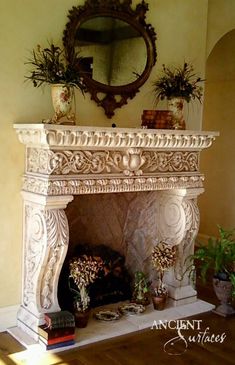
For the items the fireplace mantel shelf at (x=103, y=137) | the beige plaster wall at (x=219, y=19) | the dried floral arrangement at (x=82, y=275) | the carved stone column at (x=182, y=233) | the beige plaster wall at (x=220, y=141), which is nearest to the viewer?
the fireplace mantel shelf at (x=103, y=137)

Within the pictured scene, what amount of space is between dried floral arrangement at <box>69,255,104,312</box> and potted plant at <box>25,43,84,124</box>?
1038 millimetres

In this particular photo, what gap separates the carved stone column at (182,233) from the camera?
12.7ft

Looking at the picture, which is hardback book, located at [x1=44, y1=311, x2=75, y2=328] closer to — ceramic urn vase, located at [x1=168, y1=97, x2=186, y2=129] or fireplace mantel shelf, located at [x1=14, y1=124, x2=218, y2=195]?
fireplace mantel shelf, located at [x1=14, y1=124, x2=218, y2=195]

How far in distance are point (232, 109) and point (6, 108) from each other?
3.36 meters

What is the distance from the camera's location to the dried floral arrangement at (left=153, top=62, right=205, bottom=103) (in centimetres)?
381

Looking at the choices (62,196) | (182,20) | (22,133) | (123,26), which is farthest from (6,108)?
(182,20)

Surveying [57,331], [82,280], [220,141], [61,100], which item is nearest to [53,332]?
[57,331]

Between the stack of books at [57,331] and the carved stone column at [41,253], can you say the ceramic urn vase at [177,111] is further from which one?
the stack of books at [57,331]

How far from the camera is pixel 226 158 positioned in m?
5.77

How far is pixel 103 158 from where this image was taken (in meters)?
3.29

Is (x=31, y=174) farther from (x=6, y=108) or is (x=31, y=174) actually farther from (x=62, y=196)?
(x=6, y=108)

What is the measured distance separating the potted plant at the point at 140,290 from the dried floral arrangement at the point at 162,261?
0.33 ft

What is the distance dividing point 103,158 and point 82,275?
0.86 meters

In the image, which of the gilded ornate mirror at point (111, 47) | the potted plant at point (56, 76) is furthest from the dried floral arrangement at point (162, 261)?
the potted plant at point (56, 76)
